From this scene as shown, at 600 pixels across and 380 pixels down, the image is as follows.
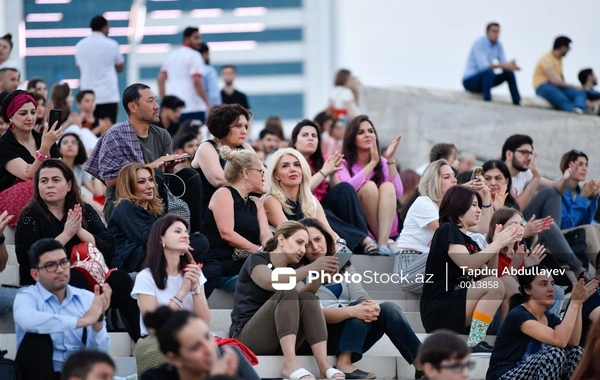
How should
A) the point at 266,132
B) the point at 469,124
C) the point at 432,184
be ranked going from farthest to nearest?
the point at 469,124 < the point at 266,132 < the point at 432,184

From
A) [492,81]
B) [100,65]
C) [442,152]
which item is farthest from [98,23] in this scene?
[492,81]

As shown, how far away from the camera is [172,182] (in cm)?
874

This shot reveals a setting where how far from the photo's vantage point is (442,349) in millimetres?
5449

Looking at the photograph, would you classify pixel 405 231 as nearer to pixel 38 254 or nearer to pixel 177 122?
pixel 38 254

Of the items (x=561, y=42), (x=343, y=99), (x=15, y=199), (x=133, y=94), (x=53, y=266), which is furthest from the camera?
(x=343, y=99)

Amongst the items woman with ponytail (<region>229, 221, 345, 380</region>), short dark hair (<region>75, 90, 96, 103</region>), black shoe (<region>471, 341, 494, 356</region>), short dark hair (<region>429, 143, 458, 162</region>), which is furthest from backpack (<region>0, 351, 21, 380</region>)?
short dark hair (<region>75, 90, 96, 103</region>)

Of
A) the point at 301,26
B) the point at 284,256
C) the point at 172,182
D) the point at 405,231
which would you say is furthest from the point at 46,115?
the point at 301,26

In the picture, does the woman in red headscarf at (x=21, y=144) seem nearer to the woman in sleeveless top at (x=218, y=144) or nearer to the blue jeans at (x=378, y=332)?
the woman in sleeveless top at (x=218, y=144)

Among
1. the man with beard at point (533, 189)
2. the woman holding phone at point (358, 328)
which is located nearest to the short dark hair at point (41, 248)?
the woman holding phone at point (358, 328)

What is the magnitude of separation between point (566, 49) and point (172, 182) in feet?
26.8

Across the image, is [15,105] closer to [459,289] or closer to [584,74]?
[459,289]

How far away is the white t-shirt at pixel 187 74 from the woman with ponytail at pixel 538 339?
7.25 meters

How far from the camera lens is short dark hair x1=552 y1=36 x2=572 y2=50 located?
607 inches

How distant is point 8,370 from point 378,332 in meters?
2.25
